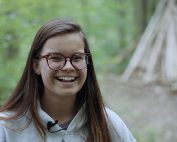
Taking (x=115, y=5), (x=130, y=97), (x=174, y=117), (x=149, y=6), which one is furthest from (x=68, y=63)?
(x=115, y=5)

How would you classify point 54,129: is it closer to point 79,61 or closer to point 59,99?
point 59,99

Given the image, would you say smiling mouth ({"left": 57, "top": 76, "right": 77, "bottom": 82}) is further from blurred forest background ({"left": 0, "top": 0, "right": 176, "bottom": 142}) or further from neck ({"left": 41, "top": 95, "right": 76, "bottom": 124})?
blurred forest background ({"left": 0, "top": 0, "right": 176, "bottom": 142})

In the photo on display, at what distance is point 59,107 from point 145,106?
623cm

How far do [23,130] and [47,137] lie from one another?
15cm

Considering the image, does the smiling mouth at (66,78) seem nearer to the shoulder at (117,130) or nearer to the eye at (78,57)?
the eye at (78,57)

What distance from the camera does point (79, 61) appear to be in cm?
240

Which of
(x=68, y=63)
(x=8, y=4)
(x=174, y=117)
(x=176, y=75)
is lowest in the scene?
(x=174, y=117)

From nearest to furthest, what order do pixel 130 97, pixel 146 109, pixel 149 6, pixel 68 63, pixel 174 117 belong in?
1. pixel 68 63
2. pixel 174 117
3. pixel 146 109
4. pixel 130 97
5. pixel 149 6

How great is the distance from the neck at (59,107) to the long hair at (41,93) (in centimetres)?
7

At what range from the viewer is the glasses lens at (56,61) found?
7.73 feet

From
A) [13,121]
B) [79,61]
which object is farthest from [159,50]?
[13,121]

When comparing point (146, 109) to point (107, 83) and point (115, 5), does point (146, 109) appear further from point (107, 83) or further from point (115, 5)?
point (115, 5)

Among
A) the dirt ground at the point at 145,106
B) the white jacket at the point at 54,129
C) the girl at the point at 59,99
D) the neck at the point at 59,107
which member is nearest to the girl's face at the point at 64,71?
the girl at the point at 59,99

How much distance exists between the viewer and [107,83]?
10.6 meters
